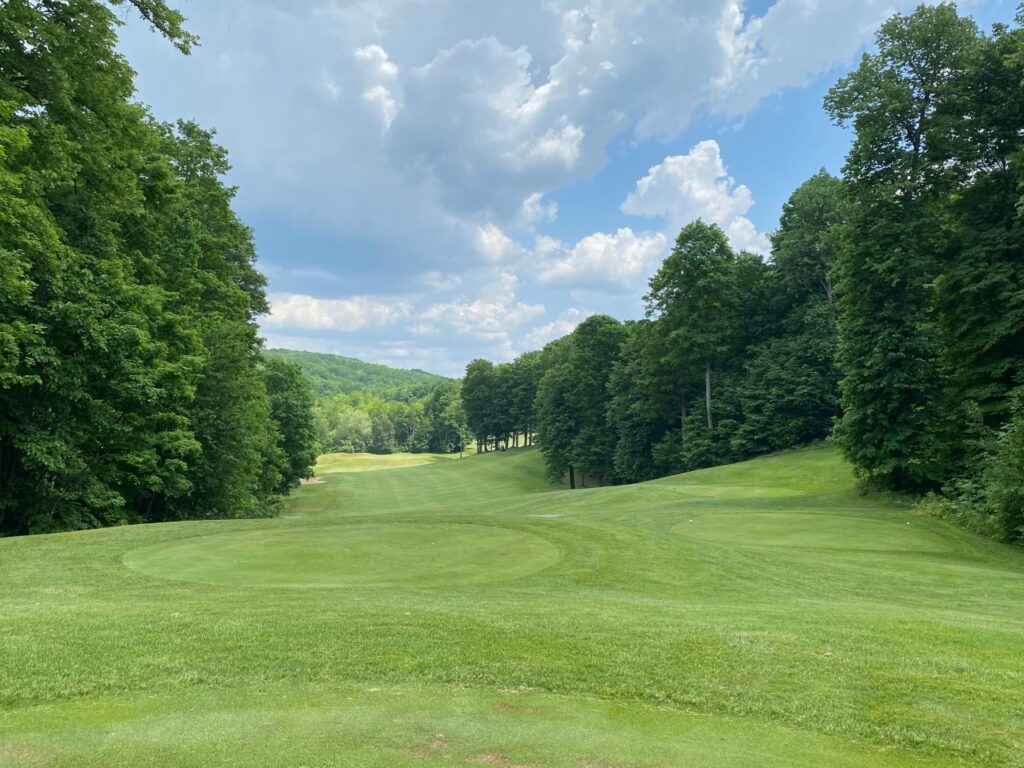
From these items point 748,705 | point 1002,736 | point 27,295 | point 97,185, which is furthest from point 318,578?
point 97,185

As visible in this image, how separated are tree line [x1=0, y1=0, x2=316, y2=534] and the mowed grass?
18.9ft

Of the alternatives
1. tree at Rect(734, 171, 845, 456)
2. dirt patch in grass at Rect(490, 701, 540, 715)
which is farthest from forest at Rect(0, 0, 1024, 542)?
dirt patch in grass at Rect(490, 701, 540, 715)

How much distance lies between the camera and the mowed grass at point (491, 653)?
440 centimetres

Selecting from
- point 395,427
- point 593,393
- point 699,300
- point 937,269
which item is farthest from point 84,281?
point 395,427

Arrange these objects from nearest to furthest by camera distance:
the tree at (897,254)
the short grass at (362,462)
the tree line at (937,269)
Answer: the tree line at (937,269) → the tree at (897,254) → the short grass at (362,462)

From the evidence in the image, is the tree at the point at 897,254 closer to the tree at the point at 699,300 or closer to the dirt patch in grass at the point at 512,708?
the tree at the point at 699,300

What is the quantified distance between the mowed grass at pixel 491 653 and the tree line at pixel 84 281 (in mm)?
5771

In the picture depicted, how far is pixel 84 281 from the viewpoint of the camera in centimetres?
1681

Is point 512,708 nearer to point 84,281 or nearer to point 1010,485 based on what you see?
point 84,281

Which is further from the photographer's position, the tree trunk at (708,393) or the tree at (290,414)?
the tree trunk at (708,393)

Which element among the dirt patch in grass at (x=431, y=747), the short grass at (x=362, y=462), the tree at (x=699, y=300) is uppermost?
the tree at (x=699, y=300)

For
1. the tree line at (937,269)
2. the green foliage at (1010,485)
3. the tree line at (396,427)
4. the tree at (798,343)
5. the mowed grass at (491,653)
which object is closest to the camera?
the mowed grass at (491,653)

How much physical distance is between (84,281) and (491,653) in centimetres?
1656

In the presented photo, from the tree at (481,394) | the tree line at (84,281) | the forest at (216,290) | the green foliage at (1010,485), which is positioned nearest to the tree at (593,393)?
the forest at (216,290)
